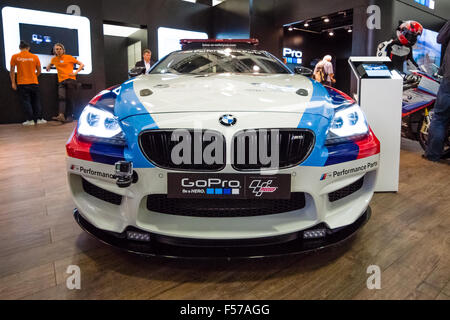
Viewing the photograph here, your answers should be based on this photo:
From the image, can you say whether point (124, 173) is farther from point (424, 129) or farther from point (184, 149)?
point (424, 129)

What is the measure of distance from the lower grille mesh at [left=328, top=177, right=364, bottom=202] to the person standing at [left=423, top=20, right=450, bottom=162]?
2350mm

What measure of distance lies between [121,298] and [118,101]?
781mm

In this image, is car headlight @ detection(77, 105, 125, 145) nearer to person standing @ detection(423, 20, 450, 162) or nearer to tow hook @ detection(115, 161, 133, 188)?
tow hook @ detection(115, 161, 133, 188)

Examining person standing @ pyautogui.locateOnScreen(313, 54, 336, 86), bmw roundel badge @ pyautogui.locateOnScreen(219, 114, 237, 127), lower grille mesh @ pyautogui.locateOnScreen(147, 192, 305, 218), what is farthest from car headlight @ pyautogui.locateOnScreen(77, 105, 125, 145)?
person standing @ pyautogui.locateOnScreen(313, 54, 336, 86)

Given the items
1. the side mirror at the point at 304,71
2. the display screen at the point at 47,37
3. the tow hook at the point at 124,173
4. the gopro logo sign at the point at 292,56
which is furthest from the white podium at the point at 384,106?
the gopro logo sign at the point at 292,56

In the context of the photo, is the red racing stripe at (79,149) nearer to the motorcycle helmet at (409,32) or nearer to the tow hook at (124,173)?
the tow hook at (124,173)

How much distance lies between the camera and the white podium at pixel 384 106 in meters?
2.26

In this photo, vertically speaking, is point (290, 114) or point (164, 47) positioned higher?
point (164, 47)

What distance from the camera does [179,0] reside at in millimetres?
9477

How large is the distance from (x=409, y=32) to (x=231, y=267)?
4.17 metres

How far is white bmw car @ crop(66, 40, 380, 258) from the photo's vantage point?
1161mm

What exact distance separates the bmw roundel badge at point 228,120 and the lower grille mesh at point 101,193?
510mm
